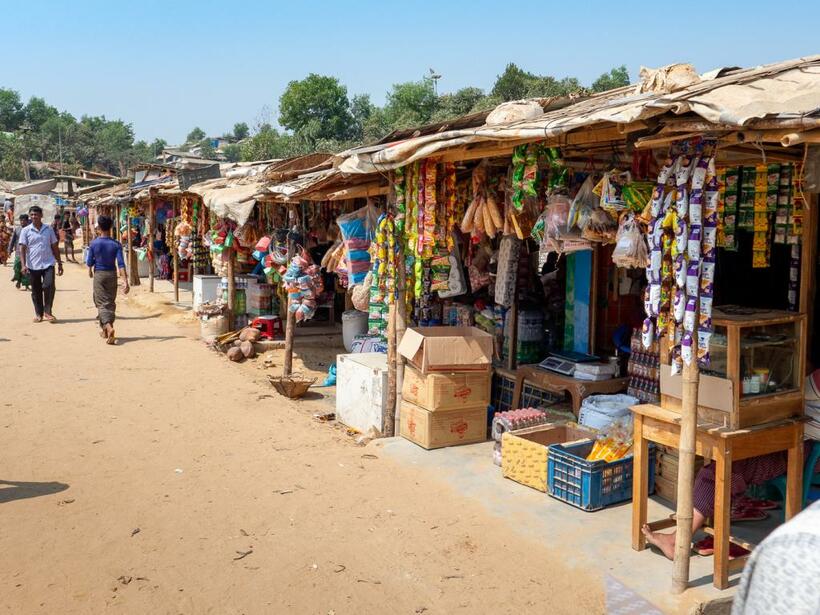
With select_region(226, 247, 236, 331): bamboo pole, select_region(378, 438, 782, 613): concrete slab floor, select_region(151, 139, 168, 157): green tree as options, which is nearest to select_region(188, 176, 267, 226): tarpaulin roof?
select_region(226, 247, 236, 331): bamboo pole

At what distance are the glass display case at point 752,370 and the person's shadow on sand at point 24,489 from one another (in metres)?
4.42

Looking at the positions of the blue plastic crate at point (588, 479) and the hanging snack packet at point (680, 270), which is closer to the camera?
the hanging snack packet at point (680, 270)

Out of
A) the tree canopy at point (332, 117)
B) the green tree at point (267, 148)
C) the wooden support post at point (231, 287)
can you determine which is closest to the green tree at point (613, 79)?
the tree canopy at point (332, 117)

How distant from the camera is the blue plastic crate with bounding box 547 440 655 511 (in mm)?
5059

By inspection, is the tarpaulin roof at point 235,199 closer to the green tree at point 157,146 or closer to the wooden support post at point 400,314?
the wooden support post at point 400,314

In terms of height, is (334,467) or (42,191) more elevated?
(42,191)

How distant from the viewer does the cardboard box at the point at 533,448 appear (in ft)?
17.9

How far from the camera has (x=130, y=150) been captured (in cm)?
8019

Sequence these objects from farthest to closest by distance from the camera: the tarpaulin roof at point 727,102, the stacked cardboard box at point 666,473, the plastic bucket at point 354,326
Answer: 1. the plastic bucket at point 354,326
2. the stacked cardboard box at point 666,473
3. the tarpaulin roof at point 727,102

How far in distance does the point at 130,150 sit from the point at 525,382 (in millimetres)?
81723

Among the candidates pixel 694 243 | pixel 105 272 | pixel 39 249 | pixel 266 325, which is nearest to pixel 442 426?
pixel 694 243

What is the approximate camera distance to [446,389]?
6.35 meters

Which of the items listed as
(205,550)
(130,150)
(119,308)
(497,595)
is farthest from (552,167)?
(130,150)

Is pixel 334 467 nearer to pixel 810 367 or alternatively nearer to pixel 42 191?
pixel 810 367
